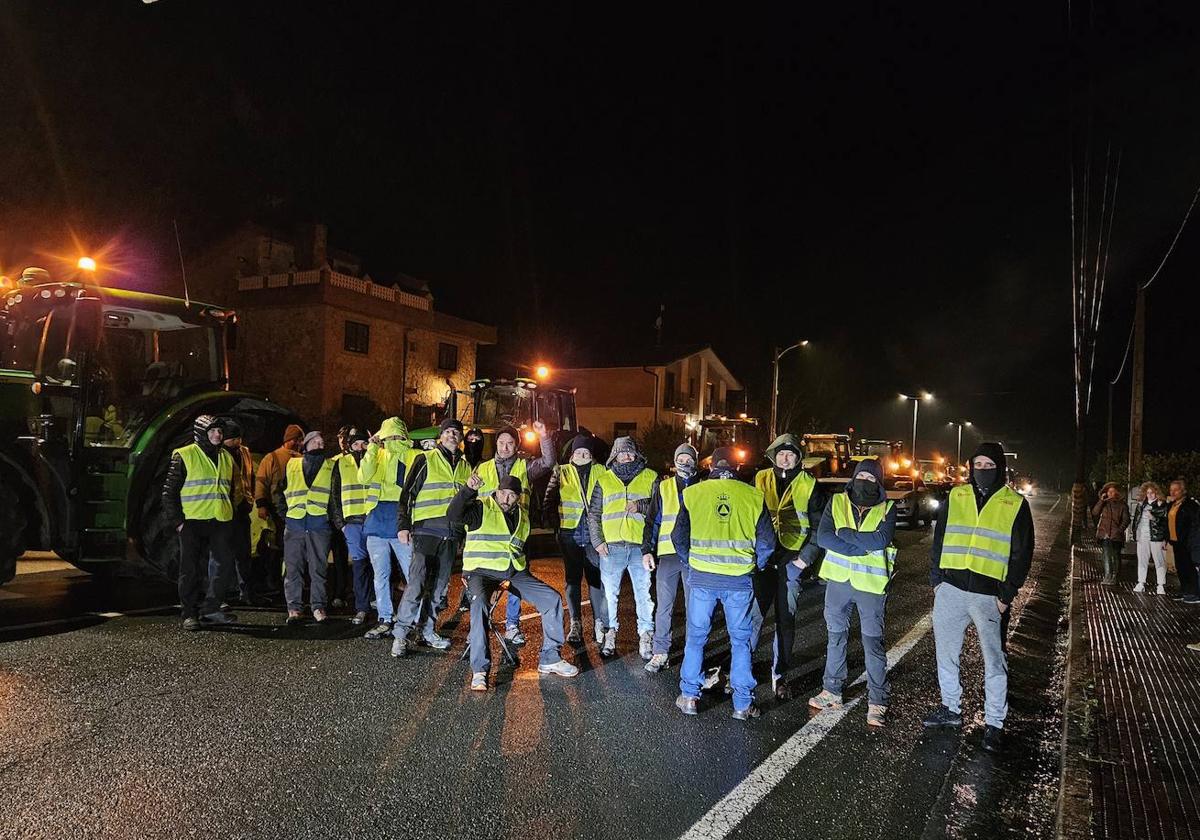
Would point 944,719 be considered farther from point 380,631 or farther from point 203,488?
point 203,488

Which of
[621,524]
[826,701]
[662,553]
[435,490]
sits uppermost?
[435,490]

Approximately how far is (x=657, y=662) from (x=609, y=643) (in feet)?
1.94

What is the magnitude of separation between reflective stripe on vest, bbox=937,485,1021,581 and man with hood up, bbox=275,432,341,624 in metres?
5.52

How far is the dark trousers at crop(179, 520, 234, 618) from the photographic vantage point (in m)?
7.14

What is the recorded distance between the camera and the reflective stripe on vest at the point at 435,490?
6.54 metres

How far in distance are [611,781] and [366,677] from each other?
2.47 meters

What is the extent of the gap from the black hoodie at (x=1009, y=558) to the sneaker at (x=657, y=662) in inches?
89.2

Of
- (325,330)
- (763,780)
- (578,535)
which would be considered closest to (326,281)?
(325,330)

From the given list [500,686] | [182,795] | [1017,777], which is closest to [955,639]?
[1017,777]

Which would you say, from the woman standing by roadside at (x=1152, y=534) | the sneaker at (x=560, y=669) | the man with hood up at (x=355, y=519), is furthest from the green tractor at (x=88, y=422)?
the woman standing by roadside at (x=1152, y=534)

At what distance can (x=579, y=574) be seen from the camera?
7.35m

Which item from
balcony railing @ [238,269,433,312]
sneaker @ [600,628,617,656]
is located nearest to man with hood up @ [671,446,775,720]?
sneaker @ [600,628,617,656]

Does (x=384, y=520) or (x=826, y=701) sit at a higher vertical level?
(x=384, y=520)

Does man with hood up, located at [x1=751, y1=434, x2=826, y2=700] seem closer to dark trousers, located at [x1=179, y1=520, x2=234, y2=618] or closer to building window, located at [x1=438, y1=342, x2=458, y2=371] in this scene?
dark trousers, located at [x1=179, y1=520, x2=234, y2=618]
